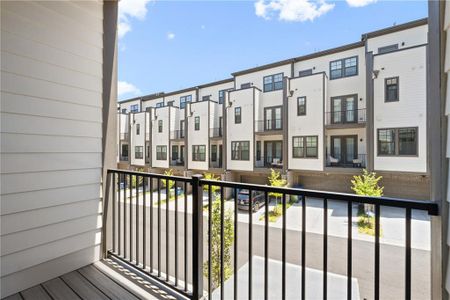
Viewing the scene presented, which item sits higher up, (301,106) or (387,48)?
(387,48)

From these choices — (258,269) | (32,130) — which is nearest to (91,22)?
(32,130)

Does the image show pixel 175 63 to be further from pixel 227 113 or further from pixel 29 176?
pixel 227 113

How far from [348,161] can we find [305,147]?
6.19ft

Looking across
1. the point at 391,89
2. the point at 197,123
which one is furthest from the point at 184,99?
the point at 391,89

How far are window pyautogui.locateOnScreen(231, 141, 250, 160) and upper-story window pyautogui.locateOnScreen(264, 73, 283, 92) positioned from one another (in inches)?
120

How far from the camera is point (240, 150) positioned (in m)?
11.9

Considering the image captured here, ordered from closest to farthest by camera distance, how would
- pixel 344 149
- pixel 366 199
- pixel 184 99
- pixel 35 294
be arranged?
pixel 366 199 < pixel 35 294 < pixel 344 149 < pixel 184 99

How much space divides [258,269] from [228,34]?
15.6 feet

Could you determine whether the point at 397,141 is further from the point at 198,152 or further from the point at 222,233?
the point at 222,233

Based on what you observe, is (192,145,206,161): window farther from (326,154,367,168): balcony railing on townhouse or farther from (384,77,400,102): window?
(384,77,400,102): window

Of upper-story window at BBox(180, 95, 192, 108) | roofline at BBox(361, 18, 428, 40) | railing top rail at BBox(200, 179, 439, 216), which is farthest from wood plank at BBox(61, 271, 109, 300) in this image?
upper-story window at BBox(180, 95, 192, 108)

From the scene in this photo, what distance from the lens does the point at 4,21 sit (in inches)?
60.7

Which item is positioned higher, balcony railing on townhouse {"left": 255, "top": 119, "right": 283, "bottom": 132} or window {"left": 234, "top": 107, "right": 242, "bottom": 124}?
window {"left": 234, "top": 107, "right": 242, "bottom": 124}

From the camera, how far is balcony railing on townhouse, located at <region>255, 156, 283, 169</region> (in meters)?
11.4
